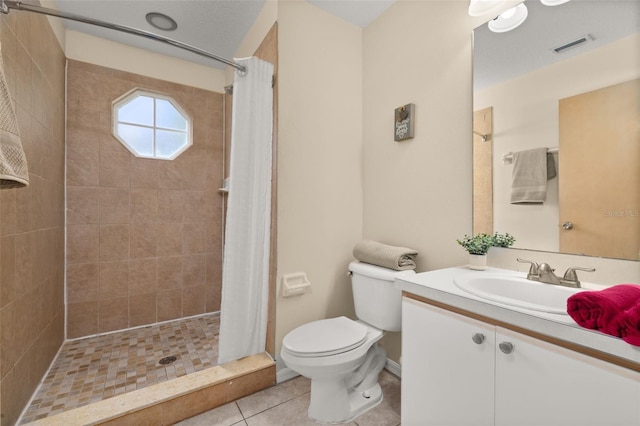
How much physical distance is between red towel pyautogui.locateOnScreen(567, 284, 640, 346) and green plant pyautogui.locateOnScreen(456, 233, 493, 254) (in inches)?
22.5

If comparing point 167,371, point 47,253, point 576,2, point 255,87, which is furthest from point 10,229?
point 576,2

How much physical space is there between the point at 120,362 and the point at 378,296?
5.94ft

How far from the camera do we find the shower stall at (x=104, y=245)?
1.42 meters

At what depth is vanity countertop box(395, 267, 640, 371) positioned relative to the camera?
2.26 feet

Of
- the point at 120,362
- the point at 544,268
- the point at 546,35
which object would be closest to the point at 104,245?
the point at 120,362

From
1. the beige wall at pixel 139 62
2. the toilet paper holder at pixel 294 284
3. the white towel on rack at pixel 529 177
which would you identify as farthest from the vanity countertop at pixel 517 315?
the beige wall at pixel 139 62

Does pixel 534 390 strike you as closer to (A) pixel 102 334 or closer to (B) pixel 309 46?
(B) pixel 309 46

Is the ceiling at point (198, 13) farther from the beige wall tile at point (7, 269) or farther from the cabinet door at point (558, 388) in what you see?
the cabinet door at point (558, 388)

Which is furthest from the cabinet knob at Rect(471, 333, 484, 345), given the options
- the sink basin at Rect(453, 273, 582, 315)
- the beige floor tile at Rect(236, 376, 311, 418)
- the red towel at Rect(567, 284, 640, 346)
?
the beige floor tile at Rect(236, 376, 311, 418)

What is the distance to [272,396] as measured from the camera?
1.66 metres

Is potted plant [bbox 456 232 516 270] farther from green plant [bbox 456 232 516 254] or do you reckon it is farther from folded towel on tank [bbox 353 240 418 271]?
folded towel on tank [bbox 353 240 418 271]

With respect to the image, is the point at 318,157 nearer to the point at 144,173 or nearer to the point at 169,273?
the point at 144,173

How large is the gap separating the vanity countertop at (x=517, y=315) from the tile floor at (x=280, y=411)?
0.81 meters

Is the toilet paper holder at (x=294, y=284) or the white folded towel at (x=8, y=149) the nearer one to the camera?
the white folded towel at (x=8, y=149)
